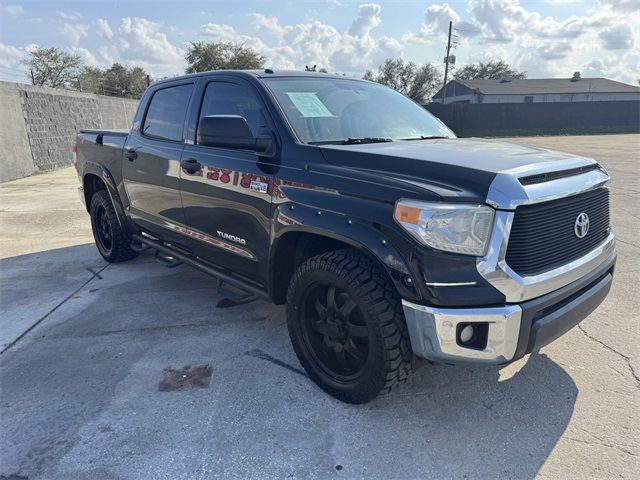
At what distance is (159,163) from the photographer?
13.3 ft

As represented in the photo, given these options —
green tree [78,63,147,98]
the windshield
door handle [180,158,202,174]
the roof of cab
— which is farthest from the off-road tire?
green tree [78,63,147,98]

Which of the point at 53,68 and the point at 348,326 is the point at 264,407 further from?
the point at 53,68

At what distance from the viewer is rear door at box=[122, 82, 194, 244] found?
388 centimetres

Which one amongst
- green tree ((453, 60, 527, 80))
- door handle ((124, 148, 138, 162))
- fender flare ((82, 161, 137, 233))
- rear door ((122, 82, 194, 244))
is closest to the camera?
rear door ((122, 82, 194, 244))

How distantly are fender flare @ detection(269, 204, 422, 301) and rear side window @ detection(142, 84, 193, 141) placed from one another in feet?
5.25

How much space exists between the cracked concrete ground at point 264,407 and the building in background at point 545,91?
54543 millimetres

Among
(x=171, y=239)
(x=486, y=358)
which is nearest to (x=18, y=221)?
(x=171, y=239)

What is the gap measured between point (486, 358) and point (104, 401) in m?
2.19

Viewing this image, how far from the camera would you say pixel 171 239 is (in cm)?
421

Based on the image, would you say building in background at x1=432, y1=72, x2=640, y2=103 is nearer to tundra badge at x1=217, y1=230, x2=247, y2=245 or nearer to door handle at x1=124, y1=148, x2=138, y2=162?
door handle at x1=124, y1=148, x2=138, y2=162

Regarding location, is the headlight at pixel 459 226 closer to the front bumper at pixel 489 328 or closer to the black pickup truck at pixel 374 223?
the black pickup truck at pixel 374 223

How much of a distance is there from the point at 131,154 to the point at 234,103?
1647mm

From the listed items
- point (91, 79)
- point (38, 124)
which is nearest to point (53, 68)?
point (91, 79)

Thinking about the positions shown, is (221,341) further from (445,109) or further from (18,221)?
(445,109)
